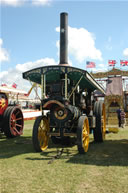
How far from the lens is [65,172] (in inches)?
145

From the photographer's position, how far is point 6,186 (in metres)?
3.12

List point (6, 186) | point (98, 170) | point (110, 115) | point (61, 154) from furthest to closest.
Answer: point (110, 115) < point (61, 154) < point (98, 170) < point (6, 186)

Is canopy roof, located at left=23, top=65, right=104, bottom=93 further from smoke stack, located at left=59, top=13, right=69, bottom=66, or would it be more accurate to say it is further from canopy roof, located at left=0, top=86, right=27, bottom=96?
smoke stack, located at left=59, top=13, right=69, bottom=66

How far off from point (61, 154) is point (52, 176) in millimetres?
1585

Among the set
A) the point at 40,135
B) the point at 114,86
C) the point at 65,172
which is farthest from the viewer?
the point at 114,86

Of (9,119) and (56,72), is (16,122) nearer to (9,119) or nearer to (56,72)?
(9,119)

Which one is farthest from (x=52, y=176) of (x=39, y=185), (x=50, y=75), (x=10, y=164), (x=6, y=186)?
(x=50, y=75)

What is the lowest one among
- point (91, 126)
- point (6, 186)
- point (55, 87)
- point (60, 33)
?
point (6, 186)

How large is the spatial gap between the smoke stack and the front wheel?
3.76 metres

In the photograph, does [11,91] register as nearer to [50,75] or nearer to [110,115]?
[50,75]

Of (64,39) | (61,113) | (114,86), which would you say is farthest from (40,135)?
(114,86)

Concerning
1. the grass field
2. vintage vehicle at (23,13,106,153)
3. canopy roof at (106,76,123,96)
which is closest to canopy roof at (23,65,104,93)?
vintage vehicle at (23,13,106,153)

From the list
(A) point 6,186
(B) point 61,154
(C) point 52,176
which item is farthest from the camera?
(B) point 61,154

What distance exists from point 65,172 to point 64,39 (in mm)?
6315
